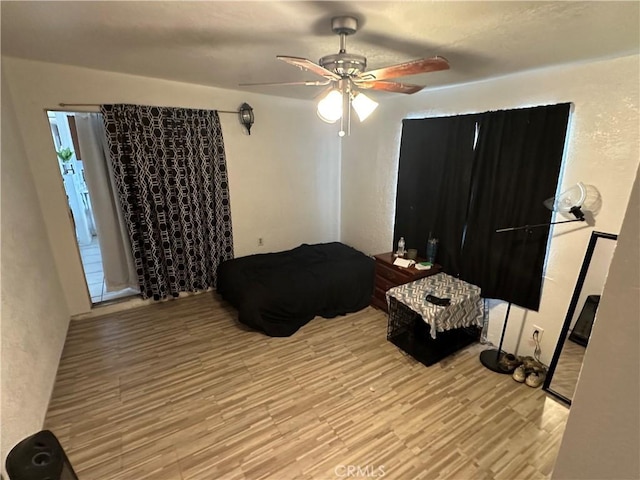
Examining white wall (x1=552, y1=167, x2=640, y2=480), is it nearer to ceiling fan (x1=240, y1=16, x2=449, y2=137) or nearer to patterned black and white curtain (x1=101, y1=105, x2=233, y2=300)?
ceiling fan (x1=240, y1=16, x2=449, y2=137)

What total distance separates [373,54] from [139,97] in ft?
7.79

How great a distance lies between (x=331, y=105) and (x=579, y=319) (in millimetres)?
2282

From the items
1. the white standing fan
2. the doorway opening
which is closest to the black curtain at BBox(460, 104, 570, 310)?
the white standing fan

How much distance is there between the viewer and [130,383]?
2420 mm

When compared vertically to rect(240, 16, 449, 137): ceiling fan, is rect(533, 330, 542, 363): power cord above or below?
below

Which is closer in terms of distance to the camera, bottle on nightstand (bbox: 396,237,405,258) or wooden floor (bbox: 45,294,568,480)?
wooden floor (bbox: 45,294,568,480)

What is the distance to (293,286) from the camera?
10.4 ft

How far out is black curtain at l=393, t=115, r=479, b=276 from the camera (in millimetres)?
2914

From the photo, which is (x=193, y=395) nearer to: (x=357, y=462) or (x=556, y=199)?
(x=357, y=462)

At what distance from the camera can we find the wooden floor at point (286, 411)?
182cm

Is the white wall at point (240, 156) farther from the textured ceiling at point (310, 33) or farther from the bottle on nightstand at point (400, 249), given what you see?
the bottle on nightstand at point (400, 249)

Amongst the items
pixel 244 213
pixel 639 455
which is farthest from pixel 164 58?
pixel 639 455

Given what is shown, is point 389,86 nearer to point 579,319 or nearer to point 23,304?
point 579,319

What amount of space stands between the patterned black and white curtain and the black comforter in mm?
424
